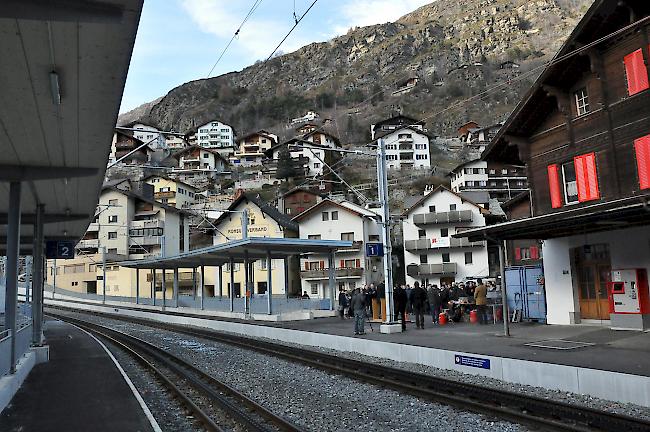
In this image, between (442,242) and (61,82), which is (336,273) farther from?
(61,82)

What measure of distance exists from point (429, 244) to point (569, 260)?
36.1 metres

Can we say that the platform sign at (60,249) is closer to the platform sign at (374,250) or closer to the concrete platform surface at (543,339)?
the concrete platform surface at (543,339)

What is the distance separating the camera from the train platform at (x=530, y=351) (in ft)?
33.4

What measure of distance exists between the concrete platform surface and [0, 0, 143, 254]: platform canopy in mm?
9726

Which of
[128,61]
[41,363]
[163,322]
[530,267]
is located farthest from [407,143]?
[128,61]

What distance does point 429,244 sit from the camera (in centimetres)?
5591

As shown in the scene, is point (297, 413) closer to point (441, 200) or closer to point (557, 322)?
point (557, 322)

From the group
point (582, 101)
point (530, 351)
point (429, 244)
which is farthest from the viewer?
point (429, 244)

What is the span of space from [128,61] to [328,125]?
150 metres

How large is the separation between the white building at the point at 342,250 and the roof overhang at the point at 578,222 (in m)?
38.1

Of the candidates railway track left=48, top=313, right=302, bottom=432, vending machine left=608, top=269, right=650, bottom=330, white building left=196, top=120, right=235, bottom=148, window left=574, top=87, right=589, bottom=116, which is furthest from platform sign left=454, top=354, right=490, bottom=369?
white building left=196, top=120, right=235, bottom=148

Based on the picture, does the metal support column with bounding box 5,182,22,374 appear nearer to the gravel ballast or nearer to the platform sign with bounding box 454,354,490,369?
the gravel ballast

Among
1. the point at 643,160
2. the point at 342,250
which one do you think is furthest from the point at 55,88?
the point at 342,250

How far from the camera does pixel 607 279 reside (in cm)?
1852
